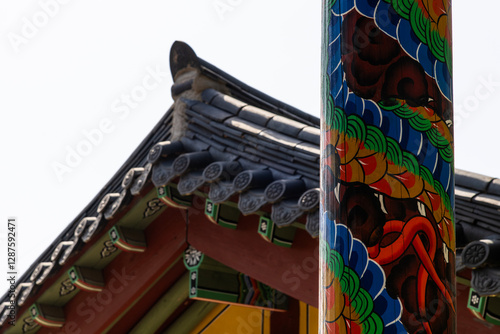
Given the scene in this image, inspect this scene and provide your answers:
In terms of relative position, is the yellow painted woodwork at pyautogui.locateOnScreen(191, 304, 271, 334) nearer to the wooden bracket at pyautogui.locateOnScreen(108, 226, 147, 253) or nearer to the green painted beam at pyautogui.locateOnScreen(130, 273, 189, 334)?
the green painted beam at pyautogui.locateOnScreen(130, 273, 189, 334)

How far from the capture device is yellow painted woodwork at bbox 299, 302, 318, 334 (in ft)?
14.1

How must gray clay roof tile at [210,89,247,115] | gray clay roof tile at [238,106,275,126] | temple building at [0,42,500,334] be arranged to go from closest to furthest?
temple building at [0,42,500,334] < gray clay roof tile at [238,106,275,126] < gray clay roof tile at [210,89,247,115]

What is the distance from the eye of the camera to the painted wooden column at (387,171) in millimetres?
1318

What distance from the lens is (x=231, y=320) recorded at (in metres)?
4.86

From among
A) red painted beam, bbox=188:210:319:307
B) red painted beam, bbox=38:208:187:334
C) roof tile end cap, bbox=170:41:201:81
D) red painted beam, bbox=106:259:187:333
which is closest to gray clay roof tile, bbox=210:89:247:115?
roof tile end cap, bbox=170:41:201:81

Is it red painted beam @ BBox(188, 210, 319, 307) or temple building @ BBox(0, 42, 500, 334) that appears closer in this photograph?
temple building @ BBox(0, 42, 500, 334)

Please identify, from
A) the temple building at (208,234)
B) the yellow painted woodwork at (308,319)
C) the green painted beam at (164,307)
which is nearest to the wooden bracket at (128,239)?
the temple building at (208,234)

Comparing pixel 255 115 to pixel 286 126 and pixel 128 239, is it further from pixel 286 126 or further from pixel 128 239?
pixel 128 239

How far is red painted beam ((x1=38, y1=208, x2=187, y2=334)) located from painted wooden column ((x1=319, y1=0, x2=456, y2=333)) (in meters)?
2.88

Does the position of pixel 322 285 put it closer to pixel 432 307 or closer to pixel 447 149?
pixel 432 307

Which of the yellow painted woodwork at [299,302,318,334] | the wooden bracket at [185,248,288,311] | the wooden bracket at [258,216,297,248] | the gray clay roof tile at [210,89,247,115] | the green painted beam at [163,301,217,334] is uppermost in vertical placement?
the gray clay roof tile at [210,89,247,115]

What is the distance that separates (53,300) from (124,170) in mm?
1079

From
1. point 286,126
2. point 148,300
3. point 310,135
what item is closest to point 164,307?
point 148,300

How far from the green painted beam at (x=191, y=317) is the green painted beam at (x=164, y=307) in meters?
0.10
